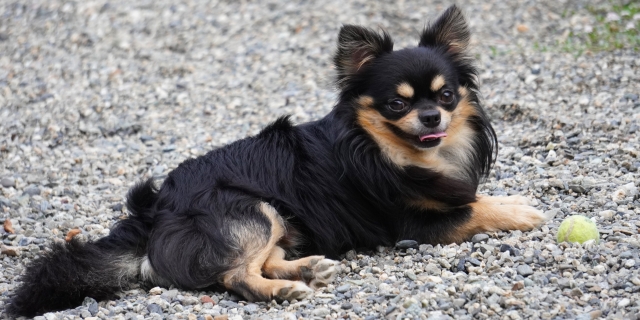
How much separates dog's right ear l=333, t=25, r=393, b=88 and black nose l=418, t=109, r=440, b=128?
456mm

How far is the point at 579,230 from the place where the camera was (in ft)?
13.0

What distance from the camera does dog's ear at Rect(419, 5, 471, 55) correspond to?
457 cm

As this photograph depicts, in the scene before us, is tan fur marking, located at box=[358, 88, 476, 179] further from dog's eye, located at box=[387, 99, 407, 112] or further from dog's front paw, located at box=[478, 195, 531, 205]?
dog's front paw, located at box=[478, 195, 531, 205]

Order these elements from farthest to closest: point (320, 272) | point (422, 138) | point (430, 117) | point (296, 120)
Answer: point (296, 120)
point (422, 138)
point (430, 117)
point (320, 272)

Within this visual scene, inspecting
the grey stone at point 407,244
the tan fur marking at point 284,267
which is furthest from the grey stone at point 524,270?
the tan fur marking at point 284,267

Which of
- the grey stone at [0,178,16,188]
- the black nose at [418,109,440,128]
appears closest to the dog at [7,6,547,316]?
the black nose at [418,109,440,128]

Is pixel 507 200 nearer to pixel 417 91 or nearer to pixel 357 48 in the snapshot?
pixel 417 91

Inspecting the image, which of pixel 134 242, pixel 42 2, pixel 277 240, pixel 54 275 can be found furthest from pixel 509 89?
pixel 42 2

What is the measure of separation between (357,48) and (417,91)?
0.43 m

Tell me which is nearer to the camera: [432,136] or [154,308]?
[154,308]

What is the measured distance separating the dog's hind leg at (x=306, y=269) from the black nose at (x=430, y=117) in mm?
869

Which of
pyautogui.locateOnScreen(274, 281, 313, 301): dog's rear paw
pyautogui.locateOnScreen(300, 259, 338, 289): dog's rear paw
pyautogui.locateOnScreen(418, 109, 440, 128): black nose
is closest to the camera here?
pyautogui.locateOnScreen(274, 281, 313, 301): dog's rear paw

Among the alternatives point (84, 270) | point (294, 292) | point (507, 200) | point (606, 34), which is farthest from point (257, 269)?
point (606, 34)

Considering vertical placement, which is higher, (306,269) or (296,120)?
(296,120)
